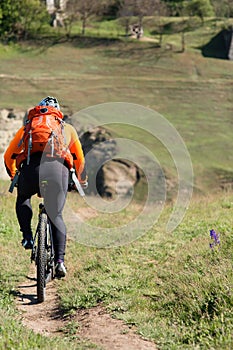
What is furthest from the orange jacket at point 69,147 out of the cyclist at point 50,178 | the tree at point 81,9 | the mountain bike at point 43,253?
the tree at point 81,9

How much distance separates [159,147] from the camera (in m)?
25.1

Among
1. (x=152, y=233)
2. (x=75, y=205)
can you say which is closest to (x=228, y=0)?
(x=75, y=205)

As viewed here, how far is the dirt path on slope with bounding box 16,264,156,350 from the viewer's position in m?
4.54

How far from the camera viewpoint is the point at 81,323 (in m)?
5.20

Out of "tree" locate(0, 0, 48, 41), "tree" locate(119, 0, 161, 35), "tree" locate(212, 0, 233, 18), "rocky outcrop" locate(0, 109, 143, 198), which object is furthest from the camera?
"tree" locate(212, 0, 233, 18)

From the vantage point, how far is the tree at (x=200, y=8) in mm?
55312

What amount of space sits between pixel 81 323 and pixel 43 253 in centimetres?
88

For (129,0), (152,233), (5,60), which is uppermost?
(129,0)

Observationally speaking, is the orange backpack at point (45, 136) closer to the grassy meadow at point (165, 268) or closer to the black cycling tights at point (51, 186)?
the black cycling tights at point (51, 186)

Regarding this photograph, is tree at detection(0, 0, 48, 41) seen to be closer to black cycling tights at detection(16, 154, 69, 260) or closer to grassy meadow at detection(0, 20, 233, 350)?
grassy meadow at detection(0, 20, 233, 350)

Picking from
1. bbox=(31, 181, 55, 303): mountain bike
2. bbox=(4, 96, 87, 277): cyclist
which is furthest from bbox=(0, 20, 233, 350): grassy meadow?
bbox=(4, 96, 87, 277): cyclist

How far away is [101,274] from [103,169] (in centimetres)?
1715

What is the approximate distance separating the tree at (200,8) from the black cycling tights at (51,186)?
53.0 metres

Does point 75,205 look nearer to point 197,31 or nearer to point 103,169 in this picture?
point 103,169
